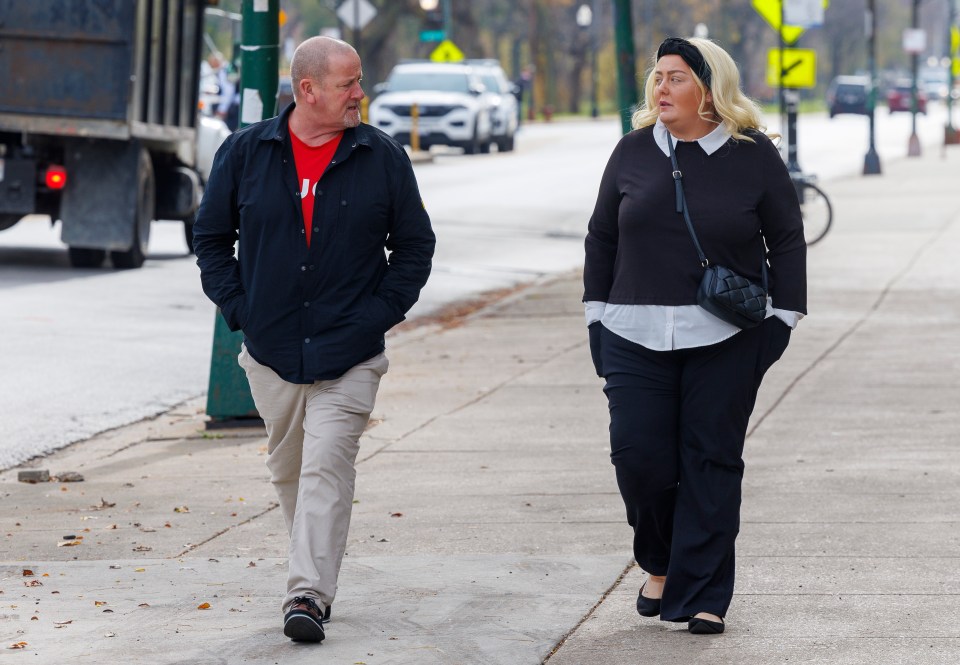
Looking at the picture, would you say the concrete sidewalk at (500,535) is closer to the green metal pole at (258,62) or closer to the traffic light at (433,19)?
the green metal pole at (258,62)

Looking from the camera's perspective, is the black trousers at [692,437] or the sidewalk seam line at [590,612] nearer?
the sidewalk seam line at [590,612]

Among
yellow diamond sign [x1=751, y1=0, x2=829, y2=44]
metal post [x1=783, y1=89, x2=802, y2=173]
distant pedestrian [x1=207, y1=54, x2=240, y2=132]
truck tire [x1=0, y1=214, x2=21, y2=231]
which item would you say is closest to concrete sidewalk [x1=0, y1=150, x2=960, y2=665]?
truck tire [x1=0, y1=214, x2=21, y2=231]

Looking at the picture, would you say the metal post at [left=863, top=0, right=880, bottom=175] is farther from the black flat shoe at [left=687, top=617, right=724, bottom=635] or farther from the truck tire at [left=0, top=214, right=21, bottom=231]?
the black flat shoe at [left=687, top=617, right=724, bottom=635]

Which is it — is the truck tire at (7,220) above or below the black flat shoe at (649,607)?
below

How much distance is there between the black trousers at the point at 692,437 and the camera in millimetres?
5266

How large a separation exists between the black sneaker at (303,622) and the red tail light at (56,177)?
1195cm

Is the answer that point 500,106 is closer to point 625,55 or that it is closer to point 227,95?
point 227,95

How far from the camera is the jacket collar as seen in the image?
5.30m

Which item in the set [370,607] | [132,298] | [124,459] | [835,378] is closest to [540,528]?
[370,607]

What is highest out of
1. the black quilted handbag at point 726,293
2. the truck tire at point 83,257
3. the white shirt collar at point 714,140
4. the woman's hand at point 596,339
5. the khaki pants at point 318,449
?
the white shirt collar at point 714,140

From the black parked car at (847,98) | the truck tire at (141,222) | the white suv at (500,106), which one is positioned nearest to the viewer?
the truck tire at (141,222)

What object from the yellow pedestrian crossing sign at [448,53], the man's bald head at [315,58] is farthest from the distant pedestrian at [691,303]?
the yellow pedestrian crossing sign at [448,53]

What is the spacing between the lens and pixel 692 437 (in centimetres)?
530

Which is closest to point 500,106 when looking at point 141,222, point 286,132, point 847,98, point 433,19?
point 433,19
